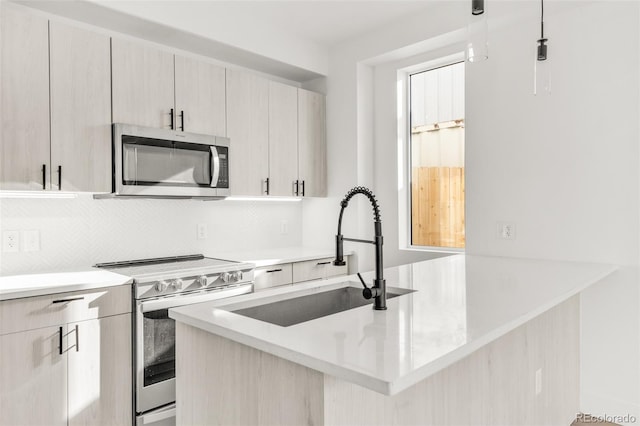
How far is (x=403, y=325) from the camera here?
4.23 ft

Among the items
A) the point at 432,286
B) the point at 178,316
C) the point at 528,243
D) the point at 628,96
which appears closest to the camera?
the point at 178,316

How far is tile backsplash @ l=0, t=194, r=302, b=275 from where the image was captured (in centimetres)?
258

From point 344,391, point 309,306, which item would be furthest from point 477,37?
point 344,391

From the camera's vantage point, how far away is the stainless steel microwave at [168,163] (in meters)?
2.64

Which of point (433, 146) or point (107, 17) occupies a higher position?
point (107, 17)

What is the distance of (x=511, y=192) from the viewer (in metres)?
2.94

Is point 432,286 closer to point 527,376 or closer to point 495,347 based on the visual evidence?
point 495,347

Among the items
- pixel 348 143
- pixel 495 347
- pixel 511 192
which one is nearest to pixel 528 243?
pixel 511 192

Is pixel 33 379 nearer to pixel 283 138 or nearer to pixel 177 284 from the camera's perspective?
pixel 177 284

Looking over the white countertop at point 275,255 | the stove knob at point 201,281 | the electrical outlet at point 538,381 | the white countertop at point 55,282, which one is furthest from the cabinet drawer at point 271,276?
the electrical outlet at point 538,381

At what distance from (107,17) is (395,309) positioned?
8.35 feet

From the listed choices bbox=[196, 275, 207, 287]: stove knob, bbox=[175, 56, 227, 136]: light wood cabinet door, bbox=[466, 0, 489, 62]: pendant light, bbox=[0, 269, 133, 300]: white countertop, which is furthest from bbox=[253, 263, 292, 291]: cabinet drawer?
bbox=[466, 0, 489, 62]: pendant light

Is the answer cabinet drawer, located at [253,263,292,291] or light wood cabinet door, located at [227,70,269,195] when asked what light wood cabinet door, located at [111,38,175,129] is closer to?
light wood cabinet door, located at [227,70,269,195]

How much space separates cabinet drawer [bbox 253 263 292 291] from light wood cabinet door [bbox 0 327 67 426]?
4.05 ft
